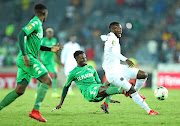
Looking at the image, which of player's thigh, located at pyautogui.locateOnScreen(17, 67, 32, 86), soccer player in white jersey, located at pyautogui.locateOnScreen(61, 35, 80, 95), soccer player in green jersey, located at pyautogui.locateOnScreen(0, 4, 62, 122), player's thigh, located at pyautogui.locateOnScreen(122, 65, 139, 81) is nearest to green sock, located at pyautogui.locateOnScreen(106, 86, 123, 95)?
player's thigh, located at pyautogui.locateOnScreen(122, 65, 139, 81)

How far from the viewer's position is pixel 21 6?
83.7 ft

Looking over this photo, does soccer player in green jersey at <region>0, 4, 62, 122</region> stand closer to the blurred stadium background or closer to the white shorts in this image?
the white shorts

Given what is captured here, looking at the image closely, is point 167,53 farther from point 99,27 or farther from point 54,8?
point 54,8

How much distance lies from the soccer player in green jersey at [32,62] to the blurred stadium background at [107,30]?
10.9 meters

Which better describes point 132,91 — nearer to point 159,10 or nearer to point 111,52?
point 111,52

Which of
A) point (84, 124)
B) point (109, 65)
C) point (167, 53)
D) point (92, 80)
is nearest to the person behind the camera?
point (84, 124)

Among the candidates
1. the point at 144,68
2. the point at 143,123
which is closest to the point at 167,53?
the point at 144,68

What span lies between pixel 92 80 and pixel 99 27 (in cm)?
1480

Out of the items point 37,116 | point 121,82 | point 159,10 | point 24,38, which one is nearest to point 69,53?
point 121,82

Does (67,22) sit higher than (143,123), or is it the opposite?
(67,22)

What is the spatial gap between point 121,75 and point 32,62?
1842mm

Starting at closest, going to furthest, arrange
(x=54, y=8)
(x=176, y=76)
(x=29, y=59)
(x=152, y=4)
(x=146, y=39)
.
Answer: (x=29, y=59), (x=176, y=76), (x=146, y=39), (x=152, y=4), (x=54, y=8)

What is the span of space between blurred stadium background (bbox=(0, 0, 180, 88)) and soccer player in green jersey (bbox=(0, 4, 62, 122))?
427 inches

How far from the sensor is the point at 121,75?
7574mm
